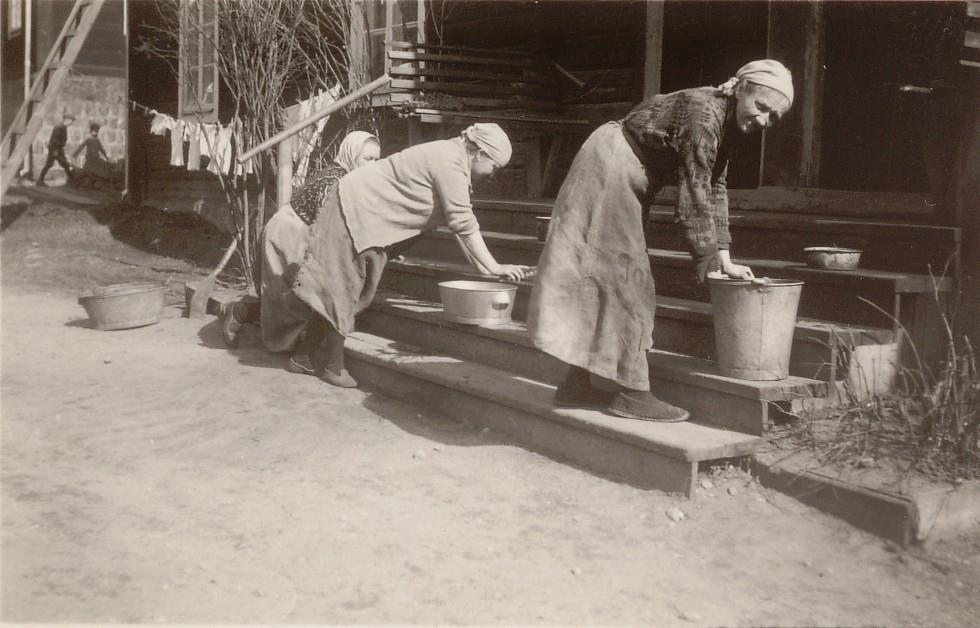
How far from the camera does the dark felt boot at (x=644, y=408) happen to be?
14.0 feet

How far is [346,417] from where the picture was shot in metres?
5.23

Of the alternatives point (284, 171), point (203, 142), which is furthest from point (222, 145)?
point (284, 171)

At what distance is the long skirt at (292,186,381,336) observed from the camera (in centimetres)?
570

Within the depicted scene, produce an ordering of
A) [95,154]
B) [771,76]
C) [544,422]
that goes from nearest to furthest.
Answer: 1. [771,76]
2. [544,422]
3. [95,154]

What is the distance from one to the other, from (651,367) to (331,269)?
7.05 feet

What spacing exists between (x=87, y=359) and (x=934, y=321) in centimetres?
527

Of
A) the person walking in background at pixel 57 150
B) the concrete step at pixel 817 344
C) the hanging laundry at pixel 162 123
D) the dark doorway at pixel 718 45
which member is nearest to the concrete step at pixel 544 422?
the concrete step at pixel 817 344

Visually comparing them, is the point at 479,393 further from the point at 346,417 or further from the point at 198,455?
the point at 198,455

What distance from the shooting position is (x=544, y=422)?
462cm

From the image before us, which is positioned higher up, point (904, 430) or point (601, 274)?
point (601, 274)

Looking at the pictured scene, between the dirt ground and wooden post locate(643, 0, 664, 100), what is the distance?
3.07 m

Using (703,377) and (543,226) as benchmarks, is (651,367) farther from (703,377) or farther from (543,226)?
(543,226)

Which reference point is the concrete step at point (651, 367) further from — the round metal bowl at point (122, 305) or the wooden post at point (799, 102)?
the round metal bowl at point (122, 305)

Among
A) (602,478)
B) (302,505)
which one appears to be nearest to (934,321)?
(602,478)
